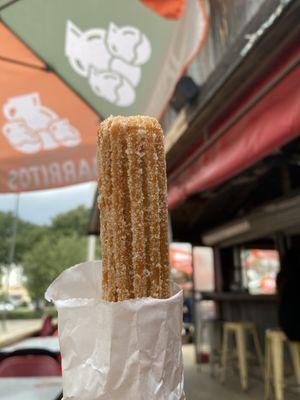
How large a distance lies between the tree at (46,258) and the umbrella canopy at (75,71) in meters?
23.1

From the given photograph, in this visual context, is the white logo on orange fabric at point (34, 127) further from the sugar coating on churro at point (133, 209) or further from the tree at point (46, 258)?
the tree at point (46, 258)

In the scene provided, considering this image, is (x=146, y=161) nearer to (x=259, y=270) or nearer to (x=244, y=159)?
(x=244, y=159)

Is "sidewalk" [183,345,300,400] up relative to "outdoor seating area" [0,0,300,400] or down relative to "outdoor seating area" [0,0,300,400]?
down

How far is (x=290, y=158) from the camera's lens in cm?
450

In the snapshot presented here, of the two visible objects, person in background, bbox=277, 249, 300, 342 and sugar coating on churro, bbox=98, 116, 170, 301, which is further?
person in background, bbox=277, 249, 300, 342

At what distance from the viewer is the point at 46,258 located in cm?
2956

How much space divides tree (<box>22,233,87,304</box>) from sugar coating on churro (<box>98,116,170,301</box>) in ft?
86.2

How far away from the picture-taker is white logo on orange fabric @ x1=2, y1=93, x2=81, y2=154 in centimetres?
363

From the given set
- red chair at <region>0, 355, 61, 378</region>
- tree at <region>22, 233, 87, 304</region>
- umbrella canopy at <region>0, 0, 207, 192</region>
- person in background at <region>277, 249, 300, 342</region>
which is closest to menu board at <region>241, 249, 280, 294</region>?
person in background at <region>277, 249, 300, 342</region>

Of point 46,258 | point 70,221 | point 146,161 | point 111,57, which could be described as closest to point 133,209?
point 146,161

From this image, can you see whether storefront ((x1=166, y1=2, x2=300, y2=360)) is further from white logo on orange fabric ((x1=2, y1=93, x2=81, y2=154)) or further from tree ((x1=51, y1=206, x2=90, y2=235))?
tree ((x1=51, y1=206, x2=90, y2=235))

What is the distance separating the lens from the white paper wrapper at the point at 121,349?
91 cm

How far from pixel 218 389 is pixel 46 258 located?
25.0 metres

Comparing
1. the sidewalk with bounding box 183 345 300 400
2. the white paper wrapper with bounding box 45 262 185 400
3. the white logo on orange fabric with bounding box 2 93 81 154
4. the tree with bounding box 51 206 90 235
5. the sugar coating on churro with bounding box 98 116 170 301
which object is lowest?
the sidewalk with bounding box 183 345 300 400
